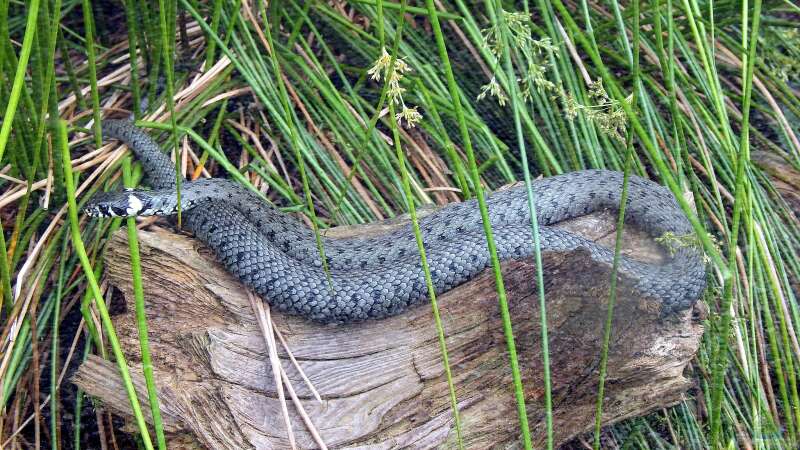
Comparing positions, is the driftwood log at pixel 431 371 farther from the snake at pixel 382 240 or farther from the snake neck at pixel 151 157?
the snake neck at pixel 151 157

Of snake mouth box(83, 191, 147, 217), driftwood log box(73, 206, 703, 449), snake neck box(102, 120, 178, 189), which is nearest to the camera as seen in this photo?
driftwood log box(73, 206, 703, 449)

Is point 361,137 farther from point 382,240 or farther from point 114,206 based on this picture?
point 114,206

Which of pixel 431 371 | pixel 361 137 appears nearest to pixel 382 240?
pixel 361 137

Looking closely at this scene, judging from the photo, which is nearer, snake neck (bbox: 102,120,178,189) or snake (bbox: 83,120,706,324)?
snake (bbox: 83,120,706,324)

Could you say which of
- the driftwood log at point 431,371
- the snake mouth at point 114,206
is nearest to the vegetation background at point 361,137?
the snake mouth at point 114,206

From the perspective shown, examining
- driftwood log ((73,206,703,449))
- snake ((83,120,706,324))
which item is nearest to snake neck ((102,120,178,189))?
snake ((83,120,706,324))

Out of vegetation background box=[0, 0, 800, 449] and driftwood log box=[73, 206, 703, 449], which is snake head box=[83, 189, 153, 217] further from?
driftwood log box=[73, 206, 703, 449]

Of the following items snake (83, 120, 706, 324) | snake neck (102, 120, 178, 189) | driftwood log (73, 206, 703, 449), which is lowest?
driftwood log (73, 206, 703, 449)
